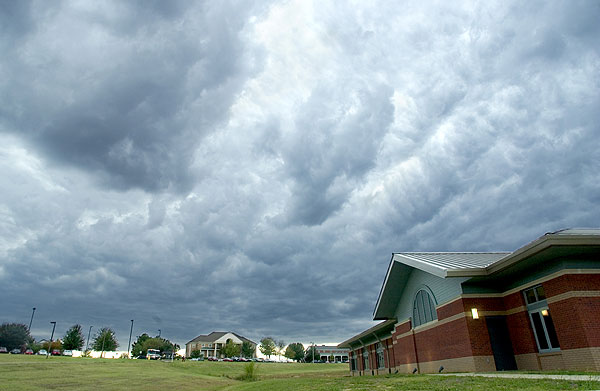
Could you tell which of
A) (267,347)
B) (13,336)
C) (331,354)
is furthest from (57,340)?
(331,354)

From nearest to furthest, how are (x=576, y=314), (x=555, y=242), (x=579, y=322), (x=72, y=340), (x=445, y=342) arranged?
(x=555, y=242), (x=579, y=322), (x=576, y=314), (x=445, y=342), (x=72, y=340)

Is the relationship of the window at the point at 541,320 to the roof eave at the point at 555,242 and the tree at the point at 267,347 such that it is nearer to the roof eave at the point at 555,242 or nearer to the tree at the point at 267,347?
the roof eave at the point at 555,242

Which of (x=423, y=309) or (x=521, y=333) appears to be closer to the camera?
(x=521, y=333)

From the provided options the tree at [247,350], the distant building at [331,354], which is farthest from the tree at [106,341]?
the distant building at [331,354]

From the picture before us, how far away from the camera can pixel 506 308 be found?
20109 millimetres

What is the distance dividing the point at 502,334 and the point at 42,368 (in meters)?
45.4

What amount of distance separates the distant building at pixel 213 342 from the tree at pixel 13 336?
5412 centimetres

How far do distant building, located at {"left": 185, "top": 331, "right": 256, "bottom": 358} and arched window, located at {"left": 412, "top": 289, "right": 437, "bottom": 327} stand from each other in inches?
4583

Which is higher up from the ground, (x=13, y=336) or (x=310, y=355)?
(x=13, y=336)

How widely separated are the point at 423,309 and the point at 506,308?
7.15 m

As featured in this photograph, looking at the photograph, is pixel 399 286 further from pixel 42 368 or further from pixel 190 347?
pixel 190 347

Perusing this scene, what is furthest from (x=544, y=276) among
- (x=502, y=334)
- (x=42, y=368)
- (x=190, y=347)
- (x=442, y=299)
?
(x=190, y=347)

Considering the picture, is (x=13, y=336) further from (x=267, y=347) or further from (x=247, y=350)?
(x=267, y=347)

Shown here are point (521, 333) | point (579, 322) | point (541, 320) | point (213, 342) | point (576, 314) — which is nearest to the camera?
point (579, 322)
